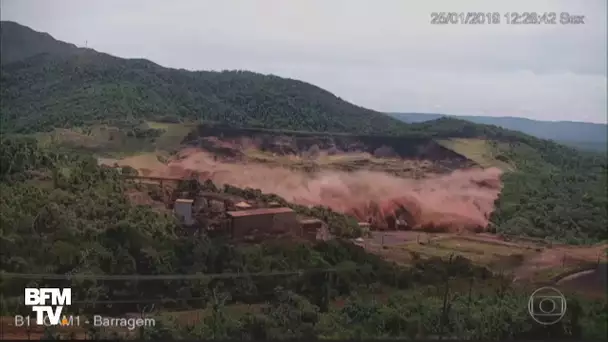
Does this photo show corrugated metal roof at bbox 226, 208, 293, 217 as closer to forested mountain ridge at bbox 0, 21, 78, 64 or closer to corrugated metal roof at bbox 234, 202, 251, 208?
corrugated metal roof at bbox 234, 202, 251, 208

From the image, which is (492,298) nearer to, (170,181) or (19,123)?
(170,181)

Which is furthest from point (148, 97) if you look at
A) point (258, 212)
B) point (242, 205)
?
point (258, 212)

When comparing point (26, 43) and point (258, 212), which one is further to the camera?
point (26, 43)

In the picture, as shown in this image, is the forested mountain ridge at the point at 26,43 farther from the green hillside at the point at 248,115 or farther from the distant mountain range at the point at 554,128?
the distant mountain range at the point at 554,128

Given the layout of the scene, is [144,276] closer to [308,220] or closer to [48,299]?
[48,299]

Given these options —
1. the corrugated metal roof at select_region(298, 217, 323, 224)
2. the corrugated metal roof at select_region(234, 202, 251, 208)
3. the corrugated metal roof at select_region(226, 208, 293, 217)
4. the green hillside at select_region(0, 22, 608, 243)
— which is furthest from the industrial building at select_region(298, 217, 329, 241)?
the green hillside at select_region(0, 22, 608, 243)

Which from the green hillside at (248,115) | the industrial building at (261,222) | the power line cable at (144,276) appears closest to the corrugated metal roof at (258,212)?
the industrial building at (261,222)
